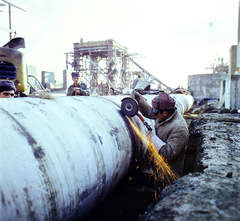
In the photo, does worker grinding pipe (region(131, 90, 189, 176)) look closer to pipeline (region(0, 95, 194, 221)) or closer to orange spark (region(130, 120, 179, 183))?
orange spark (region(130, 120, 179, 183))

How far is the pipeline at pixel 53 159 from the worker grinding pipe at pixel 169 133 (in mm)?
694

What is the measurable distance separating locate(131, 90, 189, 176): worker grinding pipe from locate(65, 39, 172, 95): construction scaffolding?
22.3 meters

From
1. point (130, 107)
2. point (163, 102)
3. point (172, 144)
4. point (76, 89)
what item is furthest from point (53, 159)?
point (76, 89)

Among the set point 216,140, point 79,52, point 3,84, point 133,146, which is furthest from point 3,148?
point 79,52

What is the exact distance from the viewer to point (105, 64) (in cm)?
2806

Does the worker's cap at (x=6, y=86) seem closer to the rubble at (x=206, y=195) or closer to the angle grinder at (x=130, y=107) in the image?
the angle grinder at (x=130, y=107)

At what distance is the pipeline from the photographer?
1223 mm

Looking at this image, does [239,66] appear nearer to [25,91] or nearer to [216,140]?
[216,140]

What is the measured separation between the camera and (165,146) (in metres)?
2.71

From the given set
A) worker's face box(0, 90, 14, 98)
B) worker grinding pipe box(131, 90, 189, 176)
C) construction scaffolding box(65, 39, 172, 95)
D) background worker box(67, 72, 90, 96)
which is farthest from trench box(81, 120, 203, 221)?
construction scaffolding box(65, 39, 172, 95)

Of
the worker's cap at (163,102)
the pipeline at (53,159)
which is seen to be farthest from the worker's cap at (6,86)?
the worker's cap at (163,102)

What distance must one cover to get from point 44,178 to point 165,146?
175cm

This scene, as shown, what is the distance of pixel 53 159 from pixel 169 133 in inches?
75.1

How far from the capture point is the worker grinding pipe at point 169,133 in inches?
107
